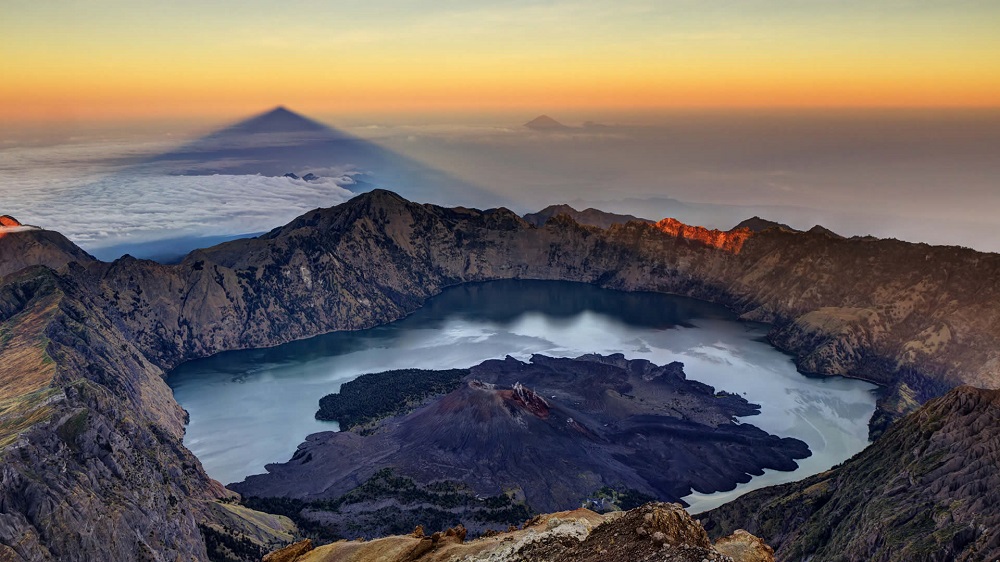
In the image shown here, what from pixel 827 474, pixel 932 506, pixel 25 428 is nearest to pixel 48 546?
pixel 25 428

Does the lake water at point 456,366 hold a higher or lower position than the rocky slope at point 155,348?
lower

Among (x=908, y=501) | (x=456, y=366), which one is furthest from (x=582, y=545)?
(x=456, y=366)

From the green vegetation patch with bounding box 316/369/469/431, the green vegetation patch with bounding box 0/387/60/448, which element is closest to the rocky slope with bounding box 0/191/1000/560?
the green vegetation patch with bounding box 0/387/60/448

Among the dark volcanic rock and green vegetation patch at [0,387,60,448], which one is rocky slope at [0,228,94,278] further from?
green vegetation patch at [0,387,60,448]

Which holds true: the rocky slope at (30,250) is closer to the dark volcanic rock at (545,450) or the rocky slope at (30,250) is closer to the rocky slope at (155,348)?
the rocky slope at (155,348)

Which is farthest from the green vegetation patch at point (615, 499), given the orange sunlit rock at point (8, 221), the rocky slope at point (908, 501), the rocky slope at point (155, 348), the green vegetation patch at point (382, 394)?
the orange sunlit rock at point (8, 221)

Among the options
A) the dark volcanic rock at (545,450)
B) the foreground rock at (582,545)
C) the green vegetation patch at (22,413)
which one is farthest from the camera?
the dark volcanic rock at (545,450)
